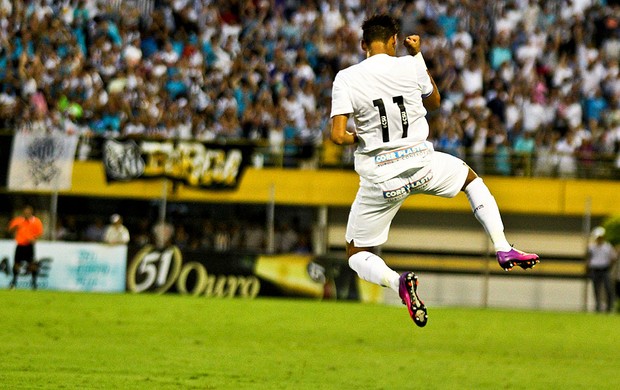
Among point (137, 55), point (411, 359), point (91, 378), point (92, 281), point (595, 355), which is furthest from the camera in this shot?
point (137, 55)

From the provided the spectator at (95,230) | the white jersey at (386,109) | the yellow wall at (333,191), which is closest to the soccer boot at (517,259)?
the white jersey at (386,109)

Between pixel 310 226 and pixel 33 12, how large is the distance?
25.2 ft

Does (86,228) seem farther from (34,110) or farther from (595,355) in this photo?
(595,355)

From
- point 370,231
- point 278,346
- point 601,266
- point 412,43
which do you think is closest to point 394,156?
point 370,231

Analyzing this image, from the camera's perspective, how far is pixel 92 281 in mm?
24859

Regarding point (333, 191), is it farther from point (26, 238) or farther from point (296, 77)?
point (26, 238)

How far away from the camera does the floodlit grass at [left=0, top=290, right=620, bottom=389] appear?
37.5 feet

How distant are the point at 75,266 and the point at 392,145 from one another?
16428mm

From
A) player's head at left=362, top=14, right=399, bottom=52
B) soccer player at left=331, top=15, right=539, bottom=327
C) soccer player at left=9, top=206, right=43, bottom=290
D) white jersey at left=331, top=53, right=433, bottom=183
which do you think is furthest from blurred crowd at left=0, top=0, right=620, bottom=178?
player's head at left=362, top=14, right=399, bottom=52

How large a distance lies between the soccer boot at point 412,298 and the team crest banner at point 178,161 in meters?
16.9

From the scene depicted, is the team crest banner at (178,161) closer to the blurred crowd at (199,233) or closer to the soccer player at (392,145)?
the blurred crowd at (199,233)

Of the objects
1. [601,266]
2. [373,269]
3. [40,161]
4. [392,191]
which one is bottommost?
[601,266]

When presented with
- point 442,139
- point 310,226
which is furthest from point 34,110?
point 442,139

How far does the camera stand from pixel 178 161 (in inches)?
1023
